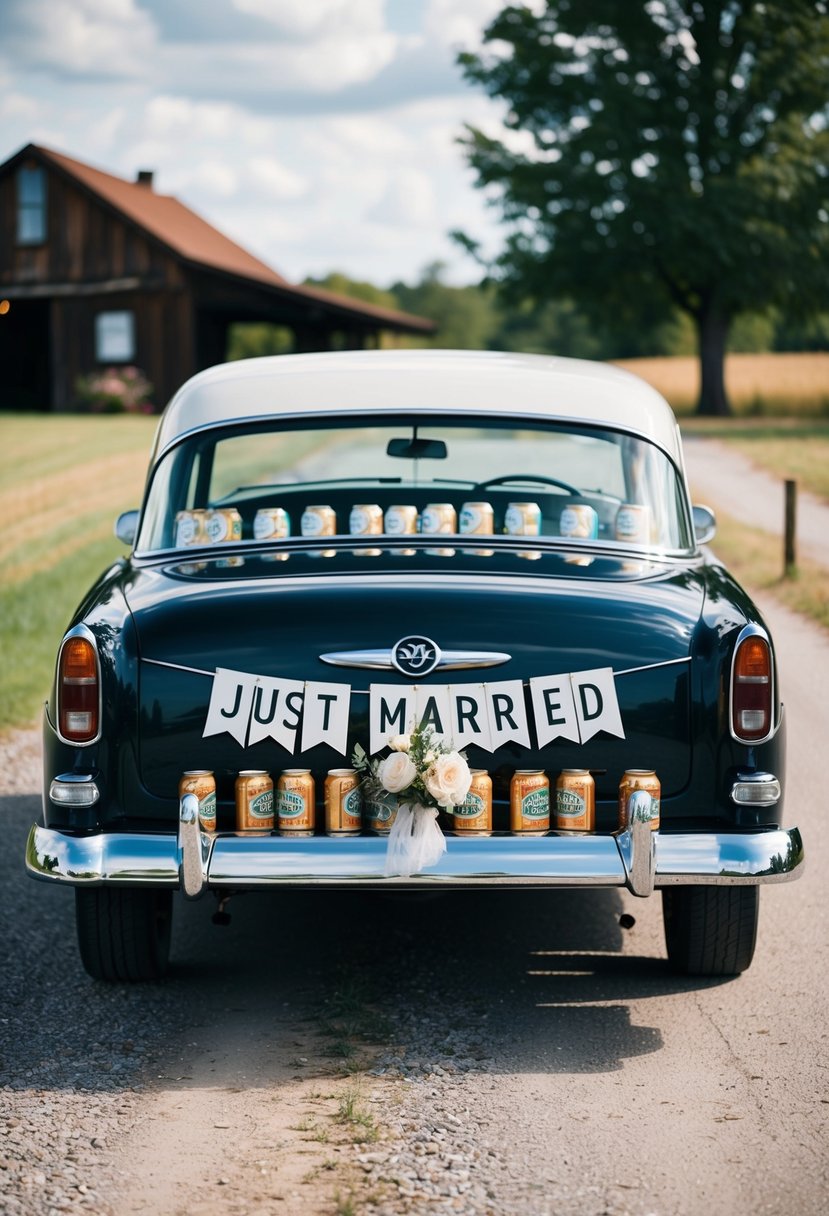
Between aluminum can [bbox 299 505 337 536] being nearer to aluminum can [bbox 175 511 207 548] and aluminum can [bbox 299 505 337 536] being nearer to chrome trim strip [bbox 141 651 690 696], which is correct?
aluminum can [bbox 175 511 207 548]

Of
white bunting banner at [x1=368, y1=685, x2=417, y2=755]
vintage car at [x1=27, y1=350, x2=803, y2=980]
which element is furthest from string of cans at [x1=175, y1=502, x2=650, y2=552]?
white bunting banner at [x1=368, y1=685, x2=417, y2=755]

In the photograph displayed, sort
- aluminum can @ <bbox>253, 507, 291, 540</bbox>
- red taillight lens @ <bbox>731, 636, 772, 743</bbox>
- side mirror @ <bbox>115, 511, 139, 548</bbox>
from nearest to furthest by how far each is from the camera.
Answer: red taillight lens @ <bbox>731, 636, 772, 743</bbox> < aluminum can @ <bbox>253, 507, 291, 540</bbox> < side mirror @ <bbox>115, 511, 139, 548</bbox>

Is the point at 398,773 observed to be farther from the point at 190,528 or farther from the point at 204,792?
the point at 190,528

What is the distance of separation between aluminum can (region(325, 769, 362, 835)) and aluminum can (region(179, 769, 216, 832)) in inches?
12.4

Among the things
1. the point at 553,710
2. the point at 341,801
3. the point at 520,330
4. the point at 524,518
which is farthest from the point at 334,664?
the point at 520,330

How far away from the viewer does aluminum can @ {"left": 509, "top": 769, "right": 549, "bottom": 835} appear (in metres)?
4.02

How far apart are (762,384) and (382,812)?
42398 mm

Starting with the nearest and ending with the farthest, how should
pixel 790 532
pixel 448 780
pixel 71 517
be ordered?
pixel 448 780 < pixel 790 532 < pixel 71 517

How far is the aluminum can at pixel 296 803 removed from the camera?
158 inches

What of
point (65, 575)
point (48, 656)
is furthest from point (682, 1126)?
point (65, 575)

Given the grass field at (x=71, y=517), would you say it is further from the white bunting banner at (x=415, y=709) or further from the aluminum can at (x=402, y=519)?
the white bunting banner at (x=415, y=709)

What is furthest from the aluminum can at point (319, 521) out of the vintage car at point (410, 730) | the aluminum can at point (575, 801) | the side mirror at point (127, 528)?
the aluminum can at point (575, 801)

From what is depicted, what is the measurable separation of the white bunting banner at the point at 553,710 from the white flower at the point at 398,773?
40 centimetres

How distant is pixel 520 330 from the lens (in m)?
117
